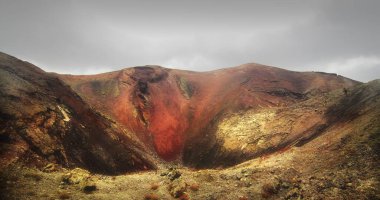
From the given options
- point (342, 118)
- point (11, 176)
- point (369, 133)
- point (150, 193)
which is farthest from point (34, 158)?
point (342, 118)

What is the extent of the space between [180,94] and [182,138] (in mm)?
12447

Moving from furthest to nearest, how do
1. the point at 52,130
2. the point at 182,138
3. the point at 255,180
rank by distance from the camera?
the point at 182,138 < the point at 52,130 < the point at 255,180

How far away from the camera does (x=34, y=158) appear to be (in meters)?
20.8

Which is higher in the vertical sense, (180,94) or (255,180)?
(180,94)

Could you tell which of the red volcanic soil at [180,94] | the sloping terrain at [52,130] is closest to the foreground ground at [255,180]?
the sloping terrain at [52,130]

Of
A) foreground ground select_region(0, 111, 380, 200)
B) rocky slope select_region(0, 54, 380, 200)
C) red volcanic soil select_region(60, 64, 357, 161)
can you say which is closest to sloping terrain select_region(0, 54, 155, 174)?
rocky slope select_region(0, 54, 380, 200)

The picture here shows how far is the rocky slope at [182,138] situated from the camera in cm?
1917

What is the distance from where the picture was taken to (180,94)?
52.8m

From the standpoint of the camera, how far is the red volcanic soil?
41.9 m

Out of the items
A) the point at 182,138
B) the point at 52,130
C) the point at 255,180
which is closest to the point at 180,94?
the point at 182,138

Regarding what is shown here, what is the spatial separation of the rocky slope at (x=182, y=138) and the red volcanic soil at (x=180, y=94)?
0.21 meters

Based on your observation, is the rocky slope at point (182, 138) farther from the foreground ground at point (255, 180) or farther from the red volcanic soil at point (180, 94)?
the red volcanic soil at point (180, 94)

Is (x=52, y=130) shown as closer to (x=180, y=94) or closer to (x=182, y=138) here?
(x=182, y=138)

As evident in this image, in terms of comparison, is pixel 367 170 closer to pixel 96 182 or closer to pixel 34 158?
pixel 96 182
